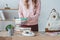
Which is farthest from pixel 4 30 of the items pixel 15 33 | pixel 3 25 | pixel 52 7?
pixel 52 7

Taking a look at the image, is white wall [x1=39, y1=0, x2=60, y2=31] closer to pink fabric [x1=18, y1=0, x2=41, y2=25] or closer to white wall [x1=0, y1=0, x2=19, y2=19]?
pink fabric [x1=18, y1=0, x2=41, y2=25]

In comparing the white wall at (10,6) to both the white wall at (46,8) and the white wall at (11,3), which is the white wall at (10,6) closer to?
the white wall at (11,3)

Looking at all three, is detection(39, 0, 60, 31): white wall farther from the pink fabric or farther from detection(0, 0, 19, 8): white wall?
detection(0, 0, 19, 8): white wall

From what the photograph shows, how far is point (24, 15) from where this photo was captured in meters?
2.02

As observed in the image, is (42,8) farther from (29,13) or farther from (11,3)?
(11,3)

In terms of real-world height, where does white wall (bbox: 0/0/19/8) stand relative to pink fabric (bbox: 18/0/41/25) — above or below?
above

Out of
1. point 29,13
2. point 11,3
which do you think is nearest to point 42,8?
point 29,13

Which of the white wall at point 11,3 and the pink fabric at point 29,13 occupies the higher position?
the white wall at point 11,3

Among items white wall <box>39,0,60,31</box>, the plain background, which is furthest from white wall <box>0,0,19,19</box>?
white wall <box>39,0,60,31</box>

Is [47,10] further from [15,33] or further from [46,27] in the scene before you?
[15,33]

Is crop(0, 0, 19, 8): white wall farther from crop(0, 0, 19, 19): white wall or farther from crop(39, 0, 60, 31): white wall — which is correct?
crop(39, 0, 60, 31): white wall

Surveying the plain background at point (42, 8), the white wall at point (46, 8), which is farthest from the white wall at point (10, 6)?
the white wall at point (46, 8)

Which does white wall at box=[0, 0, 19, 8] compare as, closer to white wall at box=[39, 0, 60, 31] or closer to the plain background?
the plain background

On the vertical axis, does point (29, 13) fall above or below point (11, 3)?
below
